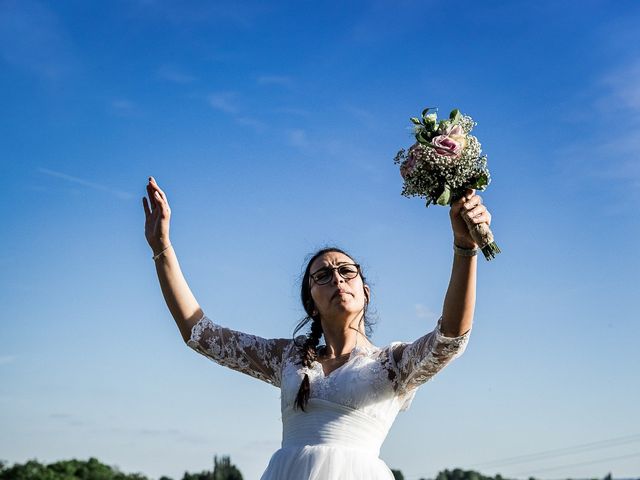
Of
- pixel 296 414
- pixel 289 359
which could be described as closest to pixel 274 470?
pixel 296 414

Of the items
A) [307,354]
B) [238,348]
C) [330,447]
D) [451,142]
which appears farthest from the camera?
[238,348]

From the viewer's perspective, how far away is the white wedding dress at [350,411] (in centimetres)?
499

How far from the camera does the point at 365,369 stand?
5230 mm

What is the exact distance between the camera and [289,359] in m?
5.62

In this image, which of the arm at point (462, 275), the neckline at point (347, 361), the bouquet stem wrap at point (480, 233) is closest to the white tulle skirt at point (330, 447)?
the neckline at point (347, 361)

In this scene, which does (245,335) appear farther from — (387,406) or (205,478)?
(205,478)

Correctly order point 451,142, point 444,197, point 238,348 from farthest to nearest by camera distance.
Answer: point 238,348 → point 451,142 → point 444,197

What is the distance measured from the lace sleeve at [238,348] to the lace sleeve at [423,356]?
935 millimetres

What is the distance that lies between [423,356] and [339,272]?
97cm

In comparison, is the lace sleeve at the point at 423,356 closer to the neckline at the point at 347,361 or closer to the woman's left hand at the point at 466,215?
the neckline at the point at 347,361

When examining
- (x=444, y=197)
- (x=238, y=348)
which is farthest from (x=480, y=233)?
(x=238, y=348)

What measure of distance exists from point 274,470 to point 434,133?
2.16 meters

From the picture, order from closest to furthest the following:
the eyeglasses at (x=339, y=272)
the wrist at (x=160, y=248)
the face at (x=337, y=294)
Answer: the face at (x=337, y=294)
the eyeglasses at (x=339, y=272)
the wrist at (x=160, y=248)

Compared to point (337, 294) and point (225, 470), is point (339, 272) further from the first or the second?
point (225, 470)
